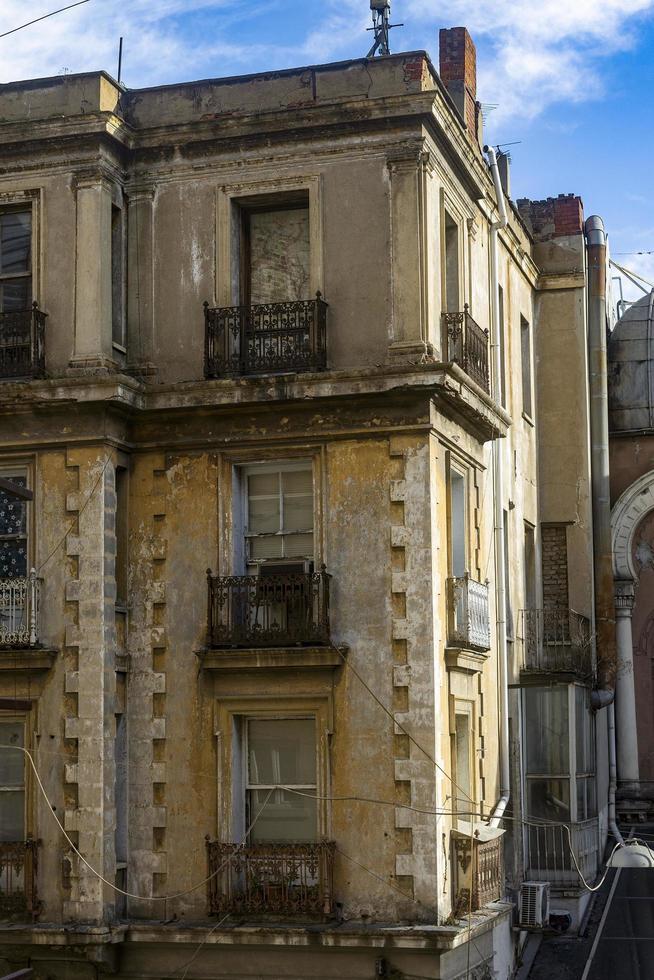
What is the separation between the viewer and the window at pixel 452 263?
928 inches

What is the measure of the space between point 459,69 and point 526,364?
18.6 ft

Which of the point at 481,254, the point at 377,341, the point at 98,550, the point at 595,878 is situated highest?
the point at 481,254

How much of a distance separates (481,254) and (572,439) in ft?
17.7

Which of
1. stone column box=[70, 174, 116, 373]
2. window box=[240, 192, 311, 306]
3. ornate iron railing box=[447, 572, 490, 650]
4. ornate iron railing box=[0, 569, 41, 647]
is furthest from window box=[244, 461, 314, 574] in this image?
ornate iron railing box=[0, 569, 41, 647]

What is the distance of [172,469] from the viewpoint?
22109 millimetres

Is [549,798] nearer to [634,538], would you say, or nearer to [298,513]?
[298,513]

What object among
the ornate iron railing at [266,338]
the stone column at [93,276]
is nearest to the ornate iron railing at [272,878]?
the ornate iron railing at [266,338]

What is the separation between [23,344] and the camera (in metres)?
22.2

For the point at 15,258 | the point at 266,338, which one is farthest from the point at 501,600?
the point at 15,258

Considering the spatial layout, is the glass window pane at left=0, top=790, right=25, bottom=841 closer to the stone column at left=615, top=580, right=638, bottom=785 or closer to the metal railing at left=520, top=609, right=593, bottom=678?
the metal railing at left=520, top=609, right=593, bottom=678

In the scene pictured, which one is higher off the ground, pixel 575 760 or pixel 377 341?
pixel 377 341

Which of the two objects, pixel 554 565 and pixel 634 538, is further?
pixel 634 538

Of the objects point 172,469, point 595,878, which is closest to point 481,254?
point 172,469

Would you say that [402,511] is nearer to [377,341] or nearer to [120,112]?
[377,341]
